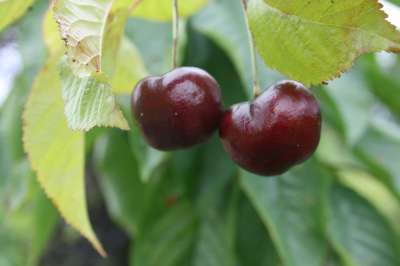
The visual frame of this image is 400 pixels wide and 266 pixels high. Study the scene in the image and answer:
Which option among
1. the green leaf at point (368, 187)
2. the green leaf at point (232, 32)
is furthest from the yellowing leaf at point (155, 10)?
the green leaf at point (368, 187)

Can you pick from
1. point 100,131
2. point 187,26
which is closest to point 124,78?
point 100,131

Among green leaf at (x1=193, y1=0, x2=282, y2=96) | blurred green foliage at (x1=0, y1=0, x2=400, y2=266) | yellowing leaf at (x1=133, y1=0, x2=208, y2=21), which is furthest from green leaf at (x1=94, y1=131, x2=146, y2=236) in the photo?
yellowing leaf at (x1=133, y1=0, x2=208, y2=21)

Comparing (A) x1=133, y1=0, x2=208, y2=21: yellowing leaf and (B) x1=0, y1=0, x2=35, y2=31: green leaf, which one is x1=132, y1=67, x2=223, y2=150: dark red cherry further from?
(A) x1=133, y1=0, x2=208, y2=21: yellowing leaf

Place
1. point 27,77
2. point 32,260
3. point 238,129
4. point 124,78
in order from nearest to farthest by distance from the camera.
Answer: point 238,129, point 124,78, point 27,77, point 32,260

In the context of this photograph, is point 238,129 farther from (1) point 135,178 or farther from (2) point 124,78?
(1) point 135,178

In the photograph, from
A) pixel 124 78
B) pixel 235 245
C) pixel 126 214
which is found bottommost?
pixel 235 245
